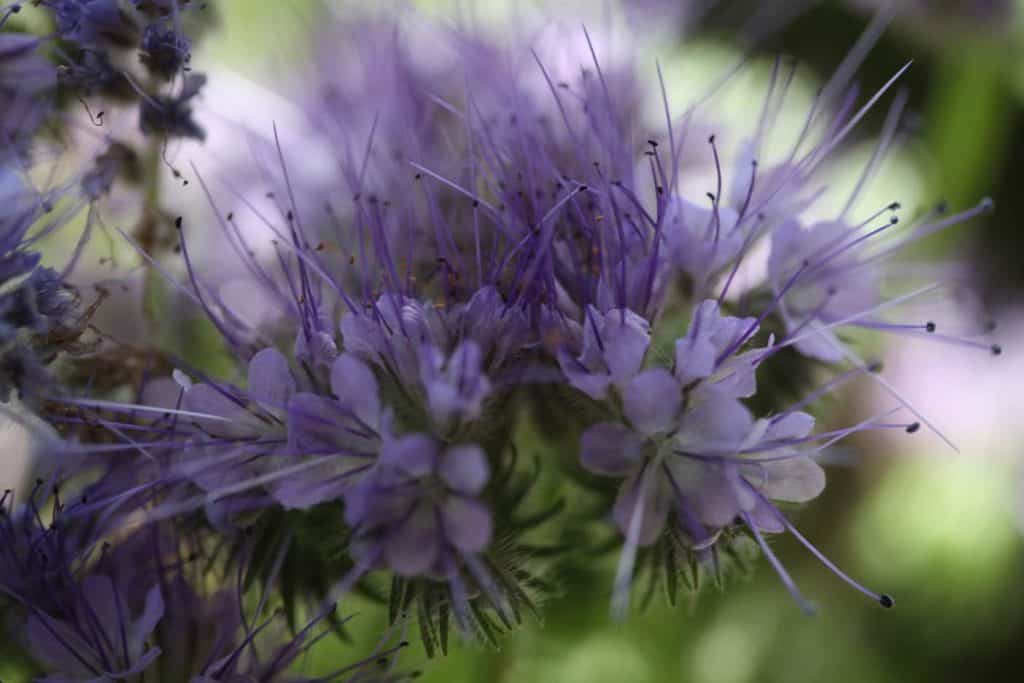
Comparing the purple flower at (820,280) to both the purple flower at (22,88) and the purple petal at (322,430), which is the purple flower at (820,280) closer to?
the purple petal at (322,430)

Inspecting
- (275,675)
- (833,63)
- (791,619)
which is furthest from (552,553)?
(833,63)

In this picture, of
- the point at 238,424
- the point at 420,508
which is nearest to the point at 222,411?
the point at 238,424

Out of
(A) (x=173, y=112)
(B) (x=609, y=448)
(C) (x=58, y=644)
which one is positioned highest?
(A) (x=173, y=112)

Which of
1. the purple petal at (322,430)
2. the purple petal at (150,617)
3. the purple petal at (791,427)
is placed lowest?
the purple petal at (150,617)

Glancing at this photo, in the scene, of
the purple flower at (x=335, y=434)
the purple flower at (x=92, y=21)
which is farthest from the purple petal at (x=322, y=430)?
the purple flower at (x=92, y=21)

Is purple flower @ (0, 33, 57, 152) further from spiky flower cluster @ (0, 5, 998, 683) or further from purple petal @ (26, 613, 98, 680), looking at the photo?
purple petal @ (26, 613, 98, 680)

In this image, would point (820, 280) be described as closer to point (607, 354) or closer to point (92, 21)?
point (607, 354)

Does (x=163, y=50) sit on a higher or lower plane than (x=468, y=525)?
higher

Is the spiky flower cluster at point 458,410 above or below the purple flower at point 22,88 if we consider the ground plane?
below
